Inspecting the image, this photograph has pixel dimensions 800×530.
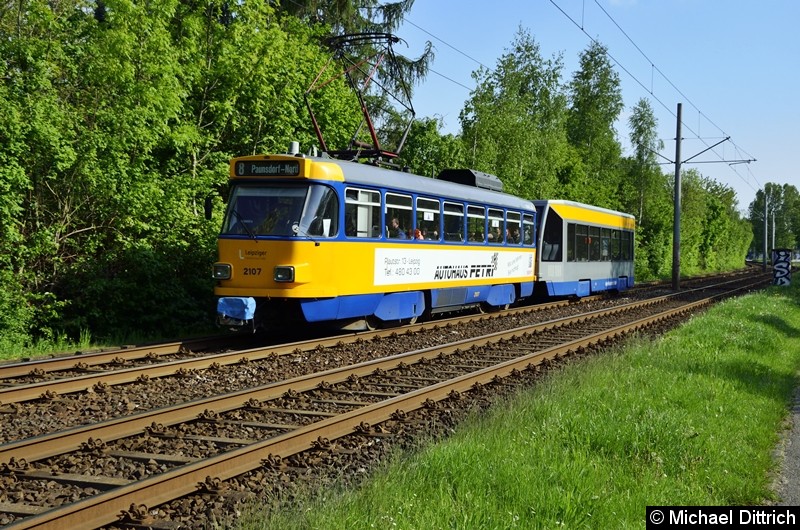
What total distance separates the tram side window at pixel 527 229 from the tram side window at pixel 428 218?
5.42 metres

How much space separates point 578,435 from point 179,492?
10.8 feet

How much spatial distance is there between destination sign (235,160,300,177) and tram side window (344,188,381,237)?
1021 millimetres

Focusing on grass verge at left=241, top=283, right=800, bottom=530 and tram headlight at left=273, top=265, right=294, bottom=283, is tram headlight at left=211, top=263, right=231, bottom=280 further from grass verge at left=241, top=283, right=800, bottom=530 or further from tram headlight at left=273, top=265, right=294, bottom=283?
grass verge at left=241, top=283, right=800, bottom=530

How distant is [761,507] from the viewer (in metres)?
5.30

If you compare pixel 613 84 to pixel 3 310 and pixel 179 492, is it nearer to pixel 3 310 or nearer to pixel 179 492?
pixel 3 310

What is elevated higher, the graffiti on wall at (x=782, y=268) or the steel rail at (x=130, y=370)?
the graffiti on wall at (x=782, y=268)

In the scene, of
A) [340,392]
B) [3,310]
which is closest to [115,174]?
[3,310]

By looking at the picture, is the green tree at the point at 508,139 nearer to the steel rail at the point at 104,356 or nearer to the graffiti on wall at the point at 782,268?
the graffiti on wall at the point at 782,268

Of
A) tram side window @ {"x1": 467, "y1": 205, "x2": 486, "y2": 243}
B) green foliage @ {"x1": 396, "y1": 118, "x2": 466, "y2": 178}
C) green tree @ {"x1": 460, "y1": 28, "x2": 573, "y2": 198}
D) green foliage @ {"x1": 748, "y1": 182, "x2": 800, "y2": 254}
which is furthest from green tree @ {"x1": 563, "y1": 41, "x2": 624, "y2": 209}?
green foliage @ {"x1": 748, "y1": 182, "x2": 800, "y2": 254}

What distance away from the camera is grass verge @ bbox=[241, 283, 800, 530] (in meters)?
4.79

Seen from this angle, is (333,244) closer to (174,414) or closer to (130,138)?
(130,138)

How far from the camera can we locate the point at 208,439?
22.4ft

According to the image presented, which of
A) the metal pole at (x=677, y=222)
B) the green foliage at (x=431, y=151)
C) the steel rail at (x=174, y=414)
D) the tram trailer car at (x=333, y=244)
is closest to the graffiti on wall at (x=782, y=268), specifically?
the metal pole at (x=677, y=222)

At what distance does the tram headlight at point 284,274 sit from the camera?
1226 cm
